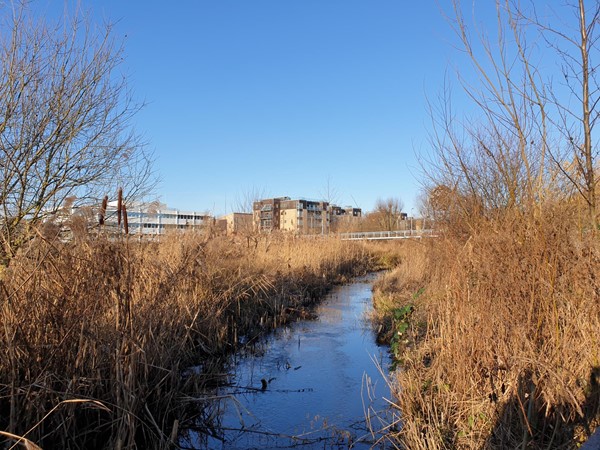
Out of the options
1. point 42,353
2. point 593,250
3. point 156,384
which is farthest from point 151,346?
point 593,250

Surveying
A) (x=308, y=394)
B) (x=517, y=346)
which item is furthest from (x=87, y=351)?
(x=517, y=346)

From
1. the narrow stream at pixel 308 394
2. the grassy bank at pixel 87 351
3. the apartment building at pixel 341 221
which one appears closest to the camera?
the grassy bank at pixel 87 351

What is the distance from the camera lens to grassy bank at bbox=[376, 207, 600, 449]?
2881 millimetres

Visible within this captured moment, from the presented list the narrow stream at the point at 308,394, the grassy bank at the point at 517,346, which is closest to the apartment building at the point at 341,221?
the narrow stream at the point at 308,394

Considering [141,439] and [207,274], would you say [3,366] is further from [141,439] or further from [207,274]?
[207,274]

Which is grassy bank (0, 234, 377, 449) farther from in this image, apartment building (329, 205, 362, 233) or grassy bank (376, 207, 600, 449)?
apartment building (329, 205, 362, 233)

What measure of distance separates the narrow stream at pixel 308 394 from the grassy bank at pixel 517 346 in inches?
21.1

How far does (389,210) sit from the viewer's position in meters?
51.4

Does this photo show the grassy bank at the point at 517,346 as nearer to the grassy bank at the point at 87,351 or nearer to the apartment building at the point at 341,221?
the grassy bank at the point at 87,351

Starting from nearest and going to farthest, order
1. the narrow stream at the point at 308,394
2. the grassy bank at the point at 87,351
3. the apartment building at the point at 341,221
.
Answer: the grassy bank at the point at 87,351, the narrow stream at the point at 308,394, the apartment building at the point at 341,221

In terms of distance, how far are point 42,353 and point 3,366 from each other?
0.75ft

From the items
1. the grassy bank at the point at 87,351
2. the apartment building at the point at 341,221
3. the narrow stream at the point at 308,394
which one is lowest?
the narrow stream at the point at 308,394

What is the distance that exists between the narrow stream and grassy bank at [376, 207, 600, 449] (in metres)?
0.54

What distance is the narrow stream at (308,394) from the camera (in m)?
3.59
